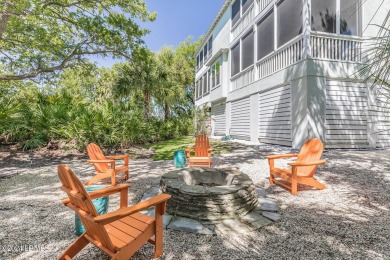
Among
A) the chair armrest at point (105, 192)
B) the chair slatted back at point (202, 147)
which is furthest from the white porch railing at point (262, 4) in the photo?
the chair armrest at point (105, 192)

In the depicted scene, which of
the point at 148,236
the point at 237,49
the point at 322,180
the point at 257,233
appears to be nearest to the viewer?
the point at 148,236

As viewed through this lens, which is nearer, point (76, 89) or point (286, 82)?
point (286, 82)

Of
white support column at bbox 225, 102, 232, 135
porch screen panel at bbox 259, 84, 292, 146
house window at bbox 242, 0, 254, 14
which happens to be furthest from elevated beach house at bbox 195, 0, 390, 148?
white support column at bbox 225, 102, 232, 135

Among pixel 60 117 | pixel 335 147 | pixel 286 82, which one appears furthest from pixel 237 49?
pixel 60 117

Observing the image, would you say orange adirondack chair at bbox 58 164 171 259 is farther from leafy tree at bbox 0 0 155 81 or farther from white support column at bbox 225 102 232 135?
white support column at bbox 225 102 232 135

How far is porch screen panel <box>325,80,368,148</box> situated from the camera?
8711 mm

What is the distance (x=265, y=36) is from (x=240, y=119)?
16.8 feet

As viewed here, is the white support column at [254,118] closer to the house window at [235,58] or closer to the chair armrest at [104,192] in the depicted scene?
the house window at [235,58]

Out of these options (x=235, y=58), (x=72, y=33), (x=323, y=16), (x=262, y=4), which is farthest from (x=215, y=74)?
(x=72, y=33)

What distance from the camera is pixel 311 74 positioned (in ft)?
27.5

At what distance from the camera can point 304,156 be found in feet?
15.3

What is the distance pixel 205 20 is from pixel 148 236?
1721 inches

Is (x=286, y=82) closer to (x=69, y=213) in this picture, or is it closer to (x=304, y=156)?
(x=304, y=156)

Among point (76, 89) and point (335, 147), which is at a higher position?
point (76, 89)
